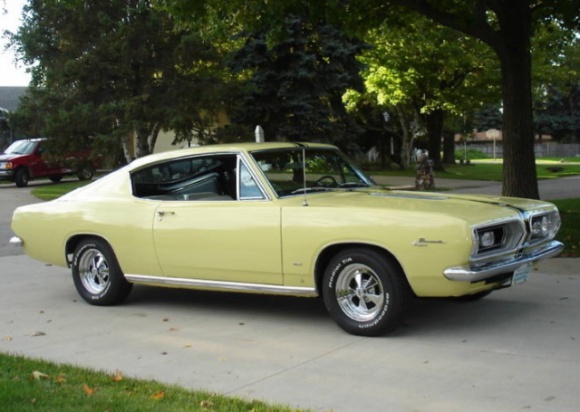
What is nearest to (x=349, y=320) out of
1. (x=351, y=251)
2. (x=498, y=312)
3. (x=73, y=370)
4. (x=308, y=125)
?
(x=351, y=251)

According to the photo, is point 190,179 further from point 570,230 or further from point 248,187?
point 570,230

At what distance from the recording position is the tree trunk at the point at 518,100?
39.5 ft

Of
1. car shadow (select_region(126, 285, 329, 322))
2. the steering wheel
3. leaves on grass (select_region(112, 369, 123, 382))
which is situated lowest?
car shadow (select_region(126, 285, 329, 322))

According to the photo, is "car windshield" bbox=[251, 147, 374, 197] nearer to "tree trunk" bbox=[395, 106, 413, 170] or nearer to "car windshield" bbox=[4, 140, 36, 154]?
"car windshield" bbox=[4, 140, 36, 154]

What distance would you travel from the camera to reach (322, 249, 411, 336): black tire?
579 cm

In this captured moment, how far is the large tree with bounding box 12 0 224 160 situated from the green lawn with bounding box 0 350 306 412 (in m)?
15.8

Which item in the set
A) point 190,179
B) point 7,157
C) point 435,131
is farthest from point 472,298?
point 435,131

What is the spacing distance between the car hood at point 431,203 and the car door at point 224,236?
454 mm

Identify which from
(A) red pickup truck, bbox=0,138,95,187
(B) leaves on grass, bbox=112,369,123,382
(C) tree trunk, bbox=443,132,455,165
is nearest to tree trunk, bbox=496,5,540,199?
(B) leaves on grass, bbox=112,369,123,382

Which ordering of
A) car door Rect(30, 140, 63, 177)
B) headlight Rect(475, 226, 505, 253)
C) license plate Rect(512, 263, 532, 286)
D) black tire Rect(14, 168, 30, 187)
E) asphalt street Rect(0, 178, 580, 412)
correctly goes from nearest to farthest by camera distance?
asphalt street Rect(0, 178, 580, 412), headlight Rect(475, 226, 505, 253), license plate Rect(512, 263, 532, 286), black tire Rect(14, 168, 30, 187), car door Rect(30, 140, 63, 177)

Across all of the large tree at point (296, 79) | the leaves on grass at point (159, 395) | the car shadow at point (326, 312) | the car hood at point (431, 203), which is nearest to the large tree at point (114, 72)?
the large tree at point (296, 79)

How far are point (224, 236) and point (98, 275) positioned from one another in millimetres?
1866

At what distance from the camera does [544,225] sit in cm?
647

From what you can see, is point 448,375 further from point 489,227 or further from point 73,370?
point 73,370
